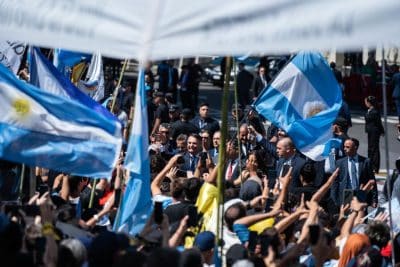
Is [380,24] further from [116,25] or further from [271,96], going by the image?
[271,96]

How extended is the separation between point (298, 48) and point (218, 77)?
1284 inches

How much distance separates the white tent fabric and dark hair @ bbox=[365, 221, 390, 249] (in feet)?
7.59

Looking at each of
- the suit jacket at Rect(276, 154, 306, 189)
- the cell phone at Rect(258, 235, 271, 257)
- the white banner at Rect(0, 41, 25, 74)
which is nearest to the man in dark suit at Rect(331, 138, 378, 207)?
the suit jacket at Rect(276, 154, 306, 189)

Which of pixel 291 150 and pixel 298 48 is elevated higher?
pixel 298 48

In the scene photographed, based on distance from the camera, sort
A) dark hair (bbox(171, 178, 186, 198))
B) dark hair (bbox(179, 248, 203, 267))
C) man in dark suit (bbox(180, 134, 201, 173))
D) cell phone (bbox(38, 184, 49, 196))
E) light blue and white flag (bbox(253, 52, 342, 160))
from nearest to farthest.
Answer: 1. dark hair (bbox(179, 248, 203, 267))
2. dark hair (bbox(171, 178, 186, 198))
3. cell phone (bbox(38, 184, 49, 196))
4. light blue and white flag (bbox(253, 52, 342, 160))
5. man in dark suit (bbox(180, 134, 201, 173))

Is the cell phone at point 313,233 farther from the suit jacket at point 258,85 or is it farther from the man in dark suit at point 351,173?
the suit jacket at point 258,85

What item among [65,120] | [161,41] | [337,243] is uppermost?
[161,41]

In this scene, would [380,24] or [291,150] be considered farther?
[291,150]

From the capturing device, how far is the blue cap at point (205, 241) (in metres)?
8.92

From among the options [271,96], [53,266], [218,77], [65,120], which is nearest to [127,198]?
[65,120]

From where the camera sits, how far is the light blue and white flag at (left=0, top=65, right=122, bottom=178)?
900 centimetres

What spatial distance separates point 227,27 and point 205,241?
217cm

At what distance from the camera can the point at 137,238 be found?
8445 millimetres

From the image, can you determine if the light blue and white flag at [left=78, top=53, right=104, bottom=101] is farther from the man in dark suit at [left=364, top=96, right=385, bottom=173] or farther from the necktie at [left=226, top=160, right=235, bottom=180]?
the man in dark suit at [left=364, top=96, right=385, bottom=173]
